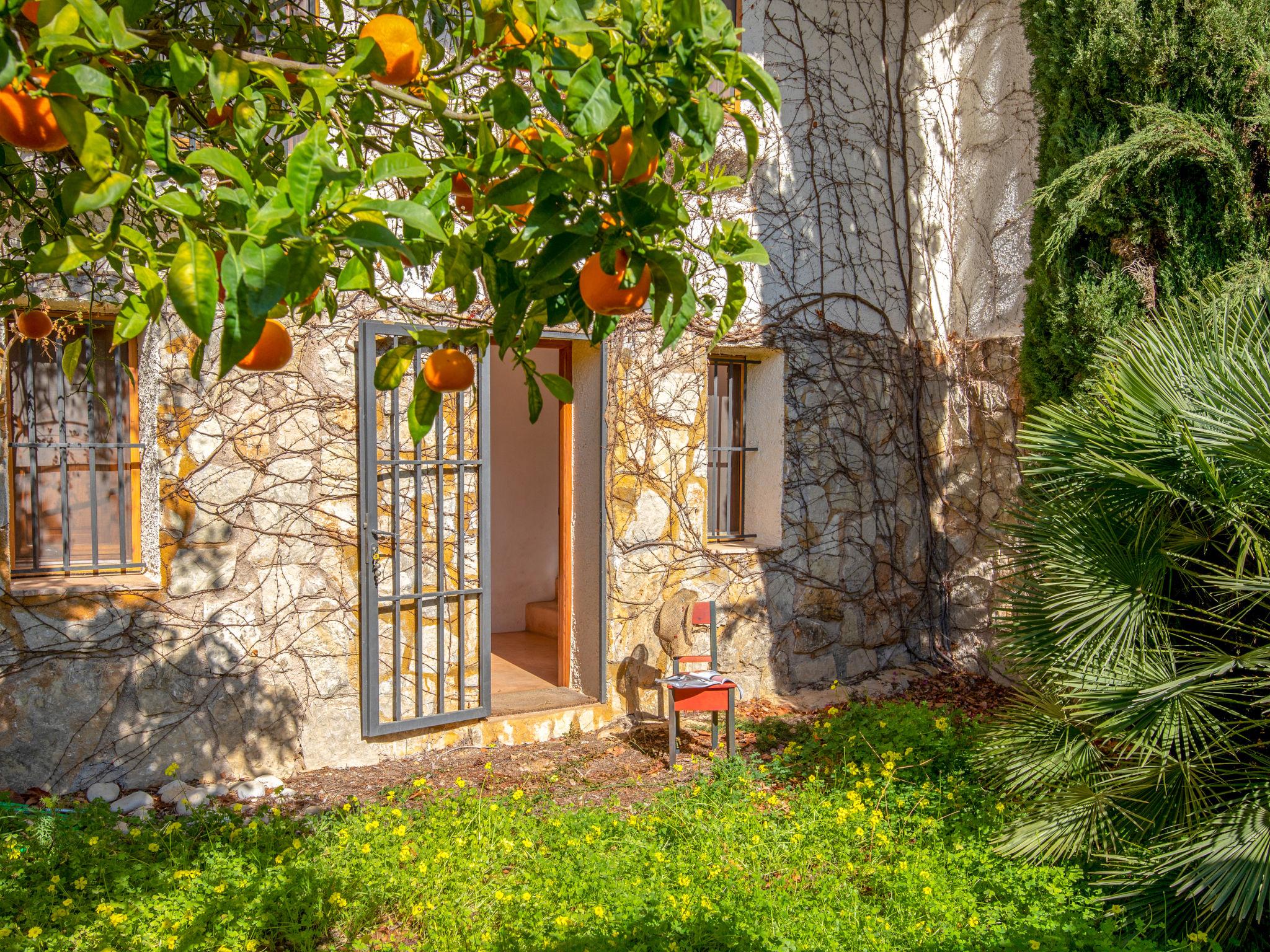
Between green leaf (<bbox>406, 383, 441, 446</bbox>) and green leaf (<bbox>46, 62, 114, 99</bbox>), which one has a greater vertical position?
green leaf (<bbox>46, 62, 114, 99</bbox>)

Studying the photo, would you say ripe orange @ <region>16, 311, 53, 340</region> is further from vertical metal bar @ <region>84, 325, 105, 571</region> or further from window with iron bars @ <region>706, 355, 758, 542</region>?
window with iron bars @ <region>706, 355, 758, 542</region>

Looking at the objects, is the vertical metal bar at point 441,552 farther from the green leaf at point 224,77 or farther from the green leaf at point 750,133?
the green leaf at point 750,133

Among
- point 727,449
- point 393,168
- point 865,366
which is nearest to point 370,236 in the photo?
point 393,168

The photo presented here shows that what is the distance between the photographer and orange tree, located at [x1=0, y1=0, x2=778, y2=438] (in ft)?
4.30

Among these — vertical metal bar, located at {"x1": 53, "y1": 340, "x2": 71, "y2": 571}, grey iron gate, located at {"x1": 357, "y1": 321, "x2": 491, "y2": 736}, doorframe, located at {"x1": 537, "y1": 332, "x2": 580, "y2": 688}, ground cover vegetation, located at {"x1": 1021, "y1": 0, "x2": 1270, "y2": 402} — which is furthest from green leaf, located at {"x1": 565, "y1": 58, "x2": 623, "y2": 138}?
doorframe, located at {"x1": 537, "y1": 332, "x2": 580, "y2": 688}

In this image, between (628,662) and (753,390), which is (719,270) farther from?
(628,662)

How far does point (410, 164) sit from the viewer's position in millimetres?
1444

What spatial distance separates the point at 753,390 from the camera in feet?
22.5

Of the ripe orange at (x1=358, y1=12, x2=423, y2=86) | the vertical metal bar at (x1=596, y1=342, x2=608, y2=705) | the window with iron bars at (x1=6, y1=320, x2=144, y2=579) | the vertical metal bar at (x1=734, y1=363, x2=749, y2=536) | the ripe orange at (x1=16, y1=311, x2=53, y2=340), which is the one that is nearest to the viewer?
the ripe orange at (x1=358, y1=12, x2=423, y2=86)

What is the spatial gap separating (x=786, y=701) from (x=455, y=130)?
5.28 m

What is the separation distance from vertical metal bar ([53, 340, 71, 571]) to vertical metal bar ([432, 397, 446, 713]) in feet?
5.92

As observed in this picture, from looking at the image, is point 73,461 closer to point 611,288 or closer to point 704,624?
point 704,624

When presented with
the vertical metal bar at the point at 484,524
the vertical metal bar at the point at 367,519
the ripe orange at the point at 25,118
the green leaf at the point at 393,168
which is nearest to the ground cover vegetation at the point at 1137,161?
the vertical metal bar at the point at 484,524

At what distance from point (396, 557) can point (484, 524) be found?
1.85 ft
